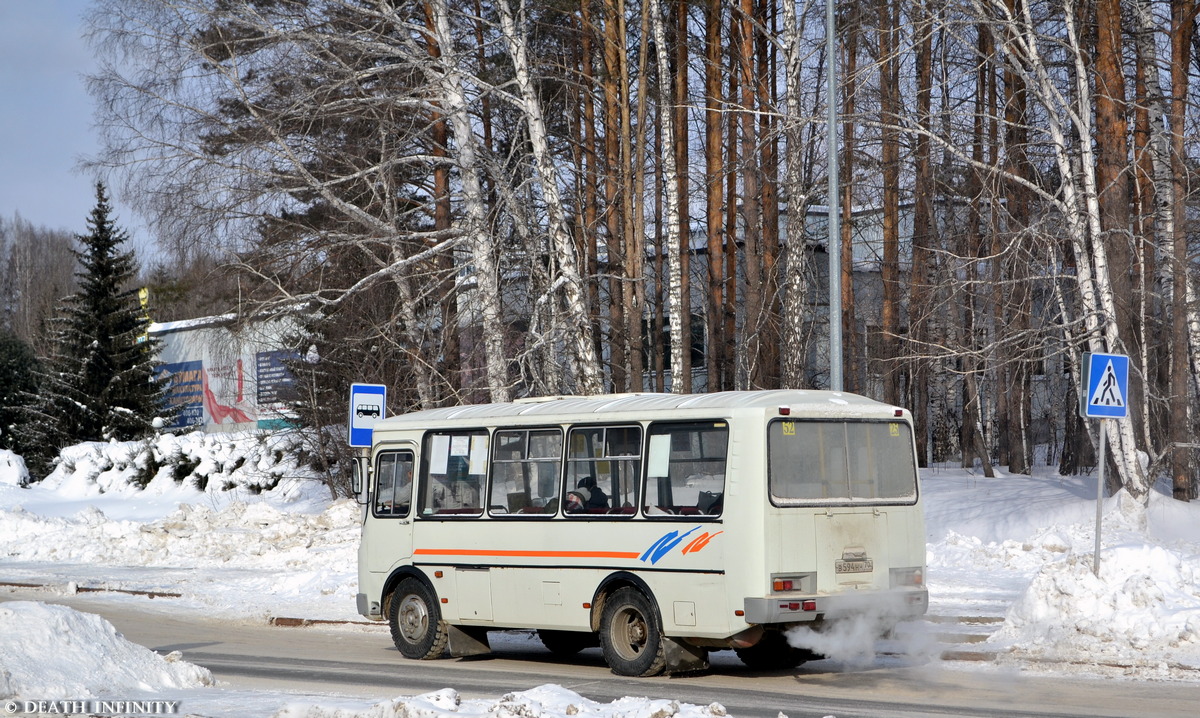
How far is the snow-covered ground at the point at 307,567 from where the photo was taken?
9.86 metres

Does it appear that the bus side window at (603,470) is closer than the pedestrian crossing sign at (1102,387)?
Yes

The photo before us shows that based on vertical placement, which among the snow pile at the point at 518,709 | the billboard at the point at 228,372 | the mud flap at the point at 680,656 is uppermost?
the billboard at the point at 228,372

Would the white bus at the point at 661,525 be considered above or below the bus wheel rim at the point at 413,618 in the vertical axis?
above

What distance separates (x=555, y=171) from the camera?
950 inches

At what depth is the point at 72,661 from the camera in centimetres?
1005

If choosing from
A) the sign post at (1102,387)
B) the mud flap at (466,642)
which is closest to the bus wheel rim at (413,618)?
the mud flap at (466,642)

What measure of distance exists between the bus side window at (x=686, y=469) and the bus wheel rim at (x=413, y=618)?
3504 mm

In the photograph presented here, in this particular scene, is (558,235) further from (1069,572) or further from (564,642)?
(1069,572)

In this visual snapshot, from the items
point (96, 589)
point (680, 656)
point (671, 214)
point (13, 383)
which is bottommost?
point (96, 589)

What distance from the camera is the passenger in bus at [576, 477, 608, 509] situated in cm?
1256

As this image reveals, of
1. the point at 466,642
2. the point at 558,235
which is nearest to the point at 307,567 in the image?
the point at 558,235

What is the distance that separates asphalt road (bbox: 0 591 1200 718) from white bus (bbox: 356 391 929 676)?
42 cm

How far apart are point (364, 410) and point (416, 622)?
5.76m

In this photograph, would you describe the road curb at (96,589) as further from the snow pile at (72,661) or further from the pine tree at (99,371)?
the pine tree at (99,371)
